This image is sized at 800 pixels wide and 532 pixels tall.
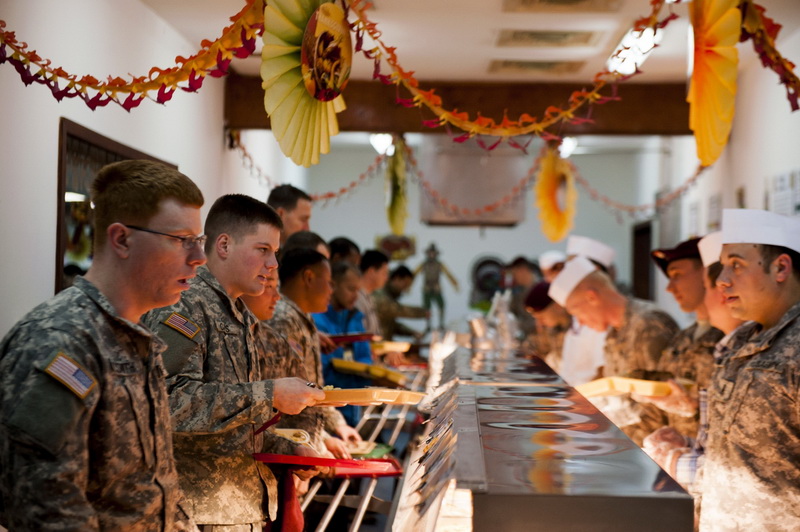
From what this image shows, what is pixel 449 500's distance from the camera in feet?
3.83

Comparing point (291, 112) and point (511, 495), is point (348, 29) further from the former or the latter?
point (511, 495)

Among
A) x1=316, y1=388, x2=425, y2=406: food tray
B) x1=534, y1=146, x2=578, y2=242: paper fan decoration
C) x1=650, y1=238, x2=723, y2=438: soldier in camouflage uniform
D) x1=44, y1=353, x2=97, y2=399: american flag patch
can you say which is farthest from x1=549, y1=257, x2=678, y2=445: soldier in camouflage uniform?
x1=534, y1=146, x2=578, y2=242: paper fan decoration

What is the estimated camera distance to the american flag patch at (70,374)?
1.23 meters

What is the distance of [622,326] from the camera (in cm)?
384

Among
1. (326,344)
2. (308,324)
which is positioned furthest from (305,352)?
(326,344)

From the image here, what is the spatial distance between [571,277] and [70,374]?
341cm

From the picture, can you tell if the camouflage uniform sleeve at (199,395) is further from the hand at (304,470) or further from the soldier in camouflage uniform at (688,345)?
the soldier in camouflage uniform at (688,345)

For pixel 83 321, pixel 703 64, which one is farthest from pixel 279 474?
pixel 703 64

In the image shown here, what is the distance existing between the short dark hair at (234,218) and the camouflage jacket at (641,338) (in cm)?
207

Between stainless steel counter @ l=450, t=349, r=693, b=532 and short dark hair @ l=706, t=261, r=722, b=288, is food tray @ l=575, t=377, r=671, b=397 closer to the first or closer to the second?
short dark hair @ l=706, t=261, r=722, b=288

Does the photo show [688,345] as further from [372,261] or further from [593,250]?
[372,261]

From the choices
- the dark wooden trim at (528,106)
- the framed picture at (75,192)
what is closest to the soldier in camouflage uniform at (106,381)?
the framed picture at (75,192)

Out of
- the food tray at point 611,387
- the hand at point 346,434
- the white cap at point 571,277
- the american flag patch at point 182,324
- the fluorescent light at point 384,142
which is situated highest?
the fluorescent light at point 384,142

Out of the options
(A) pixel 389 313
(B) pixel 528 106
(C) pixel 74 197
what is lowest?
(A) pixel 389 313
